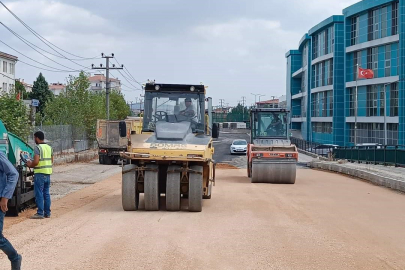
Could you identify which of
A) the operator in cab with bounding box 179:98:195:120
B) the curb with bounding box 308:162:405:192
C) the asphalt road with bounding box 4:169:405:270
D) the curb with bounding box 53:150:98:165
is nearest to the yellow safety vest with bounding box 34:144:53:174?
the asphalt road with bounding box 4:169:405:270

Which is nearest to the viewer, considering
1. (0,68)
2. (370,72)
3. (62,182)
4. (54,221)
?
(54,221)

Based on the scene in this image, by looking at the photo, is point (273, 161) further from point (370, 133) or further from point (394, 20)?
point (370, 133)

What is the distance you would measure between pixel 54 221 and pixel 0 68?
71342 mm

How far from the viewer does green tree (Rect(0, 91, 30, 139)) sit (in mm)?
23359

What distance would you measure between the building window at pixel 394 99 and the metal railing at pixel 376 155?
910 cm

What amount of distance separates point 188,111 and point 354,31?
50703 mm

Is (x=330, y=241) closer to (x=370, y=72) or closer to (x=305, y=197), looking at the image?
(x=305, y=197)

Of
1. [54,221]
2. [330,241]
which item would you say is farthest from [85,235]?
[330,241]

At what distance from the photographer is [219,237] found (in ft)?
33.9

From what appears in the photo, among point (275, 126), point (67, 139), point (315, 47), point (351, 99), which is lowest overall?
point (67, 139)

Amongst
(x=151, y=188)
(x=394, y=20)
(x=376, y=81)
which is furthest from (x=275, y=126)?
(x=376, y=81)

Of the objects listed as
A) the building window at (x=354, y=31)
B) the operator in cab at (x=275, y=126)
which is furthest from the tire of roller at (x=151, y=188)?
the building window at (x=354, y=31)

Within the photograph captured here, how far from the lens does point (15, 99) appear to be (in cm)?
2409

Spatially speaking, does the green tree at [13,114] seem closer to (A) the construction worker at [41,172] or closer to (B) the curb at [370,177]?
(A) the construction worker at [41,172]
